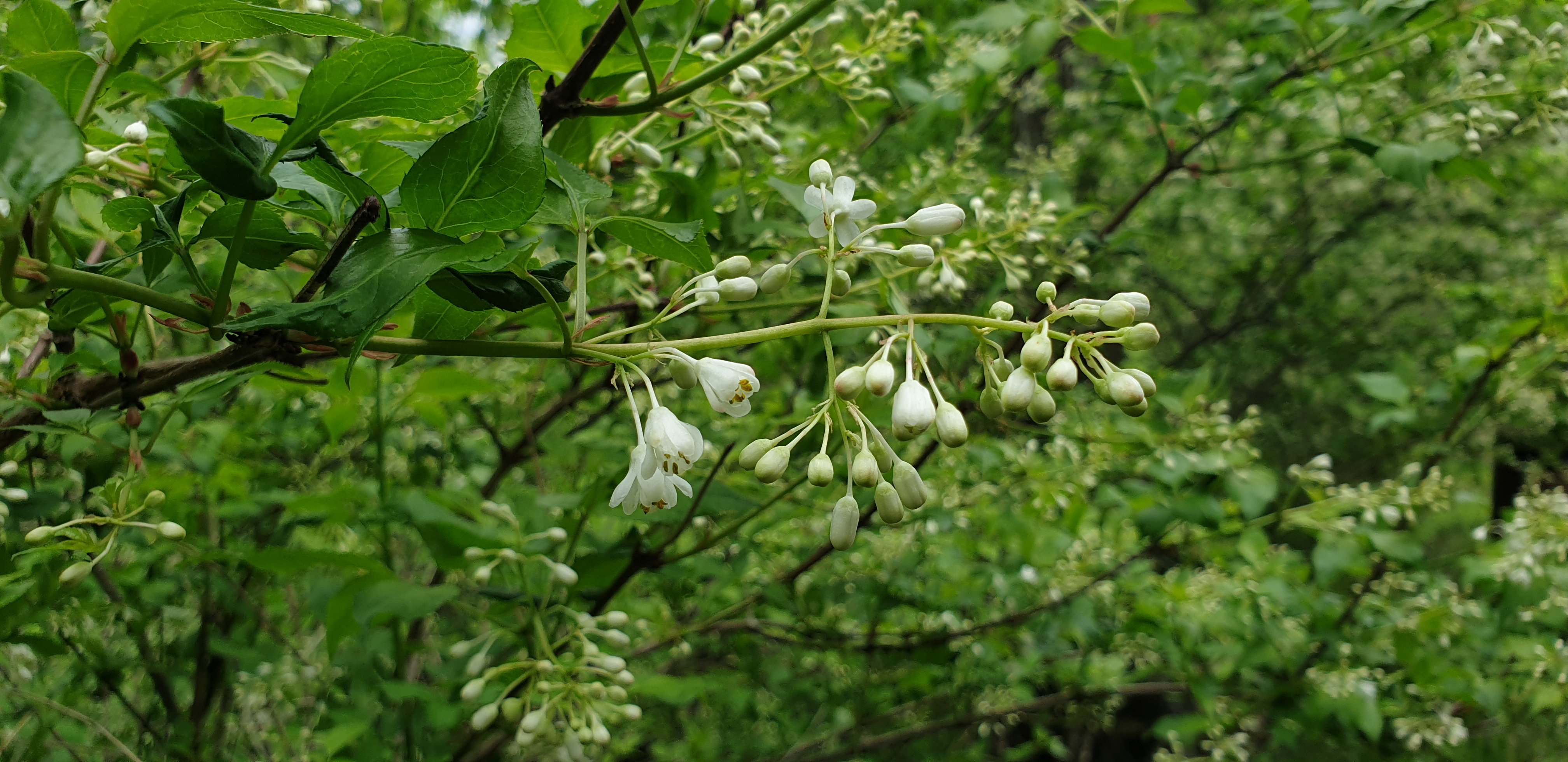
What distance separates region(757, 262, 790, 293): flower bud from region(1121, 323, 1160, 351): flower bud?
43 centimetres

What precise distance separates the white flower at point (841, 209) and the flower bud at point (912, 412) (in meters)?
0.27

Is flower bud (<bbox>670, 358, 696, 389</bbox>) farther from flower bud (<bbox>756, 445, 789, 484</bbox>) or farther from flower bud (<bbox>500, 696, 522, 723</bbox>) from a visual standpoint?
flower bud (<bbox>500, 696, 522, 723</bbox>)

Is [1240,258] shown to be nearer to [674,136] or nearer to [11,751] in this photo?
[674,136]

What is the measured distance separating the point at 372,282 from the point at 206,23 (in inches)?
18.4

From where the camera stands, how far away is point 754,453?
1.10 meters

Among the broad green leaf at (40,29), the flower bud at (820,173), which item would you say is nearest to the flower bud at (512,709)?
the flower bud at (820,173)

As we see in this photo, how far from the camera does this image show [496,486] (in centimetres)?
313

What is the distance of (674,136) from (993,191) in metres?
0.87

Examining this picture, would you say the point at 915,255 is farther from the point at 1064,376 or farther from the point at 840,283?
the point at 1064,376

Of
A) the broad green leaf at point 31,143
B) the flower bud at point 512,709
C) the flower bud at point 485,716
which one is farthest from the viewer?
the flower bud at point 485,716

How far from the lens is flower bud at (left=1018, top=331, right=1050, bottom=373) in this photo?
35.7 inches

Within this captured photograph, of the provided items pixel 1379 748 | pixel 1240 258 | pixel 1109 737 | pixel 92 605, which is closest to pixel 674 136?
pixel 92 605

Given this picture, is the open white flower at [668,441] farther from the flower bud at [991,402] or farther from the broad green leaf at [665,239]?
the flower bud at [991,402]

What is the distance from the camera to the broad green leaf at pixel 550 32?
1.43 m
